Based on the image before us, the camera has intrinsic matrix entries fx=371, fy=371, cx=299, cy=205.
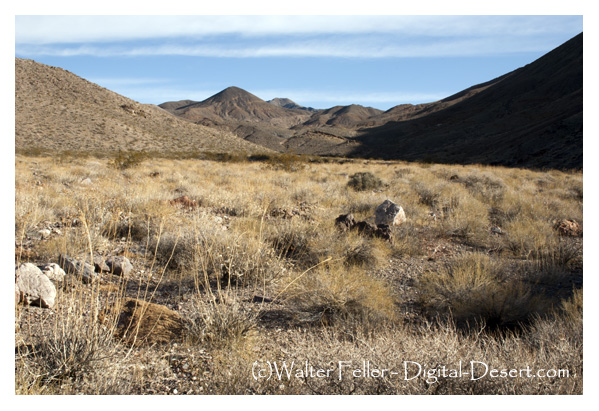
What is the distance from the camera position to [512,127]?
58.7m

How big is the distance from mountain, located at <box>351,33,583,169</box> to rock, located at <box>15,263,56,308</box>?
102ft

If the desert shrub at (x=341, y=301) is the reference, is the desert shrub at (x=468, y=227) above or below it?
above

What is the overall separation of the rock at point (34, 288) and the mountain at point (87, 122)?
Result: 3701cm

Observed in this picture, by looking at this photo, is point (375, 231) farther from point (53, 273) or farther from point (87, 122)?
point (87, 122)

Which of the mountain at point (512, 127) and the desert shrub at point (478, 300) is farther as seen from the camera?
the mountain at point (512, 127)

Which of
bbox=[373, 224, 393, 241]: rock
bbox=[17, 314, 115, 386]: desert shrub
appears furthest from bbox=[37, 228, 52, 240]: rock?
bbox=[373, 224, 393, 241]: rock

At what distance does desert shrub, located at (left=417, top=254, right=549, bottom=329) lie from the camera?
3154mm

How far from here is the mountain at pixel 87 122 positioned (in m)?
38.0

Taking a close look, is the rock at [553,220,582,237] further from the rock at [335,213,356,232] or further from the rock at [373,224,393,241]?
the rock at [335,213,356,232]

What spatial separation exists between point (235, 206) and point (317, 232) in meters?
2.52

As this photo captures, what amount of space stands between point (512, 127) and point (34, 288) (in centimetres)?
6754

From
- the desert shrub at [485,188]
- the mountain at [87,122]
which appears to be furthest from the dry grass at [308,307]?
the mountain at [87,122]

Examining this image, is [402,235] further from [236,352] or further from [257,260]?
[236,352]

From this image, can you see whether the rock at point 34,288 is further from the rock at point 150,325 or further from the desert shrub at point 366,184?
the desert shrub at point 366,184
